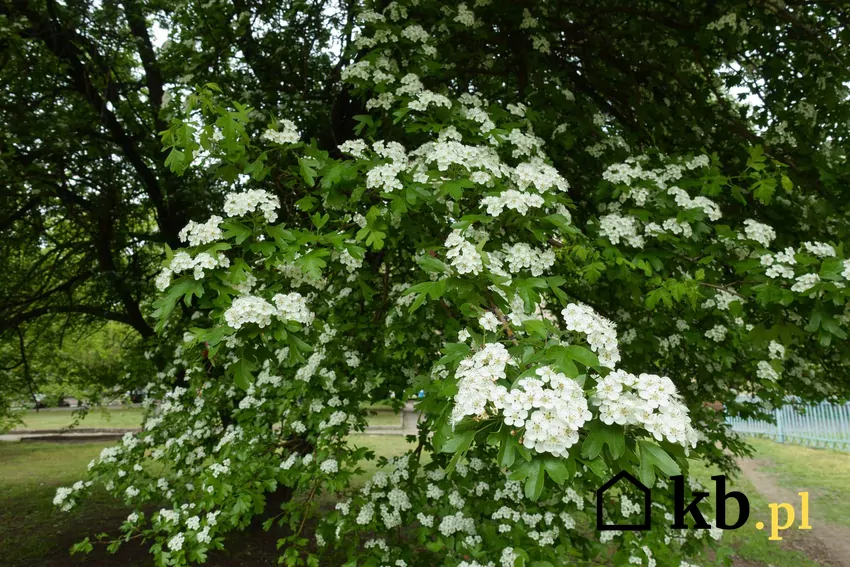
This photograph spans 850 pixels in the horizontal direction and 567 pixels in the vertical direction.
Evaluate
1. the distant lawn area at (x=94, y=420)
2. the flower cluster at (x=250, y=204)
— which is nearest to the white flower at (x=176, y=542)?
the flower cluster at (x=250, y=204)

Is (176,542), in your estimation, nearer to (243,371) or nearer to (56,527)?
(243,371)

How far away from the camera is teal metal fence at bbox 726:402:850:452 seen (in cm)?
1209

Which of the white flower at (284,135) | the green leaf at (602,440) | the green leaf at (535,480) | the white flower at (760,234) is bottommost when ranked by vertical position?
the green leaf at (535,480)

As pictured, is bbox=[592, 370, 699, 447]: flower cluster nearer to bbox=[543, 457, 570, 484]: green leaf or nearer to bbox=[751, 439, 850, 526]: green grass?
bbox=[543, 457, 570, 484]: green leaf

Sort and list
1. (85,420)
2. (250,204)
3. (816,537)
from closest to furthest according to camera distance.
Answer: (250,204)
(816,537)
(85,420)

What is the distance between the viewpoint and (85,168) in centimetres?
621

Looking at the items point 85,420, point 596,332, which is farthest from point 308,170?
point 85,420

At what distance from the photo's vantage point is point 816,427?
13.2 metres

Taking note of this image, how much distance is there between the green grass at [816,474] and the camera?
8.69 meters

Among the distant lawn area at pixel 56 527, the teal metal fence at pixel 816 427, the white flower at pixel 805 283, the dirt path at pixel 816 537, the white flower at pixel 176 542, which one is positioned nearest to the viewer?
the white flower at pixel 805 283

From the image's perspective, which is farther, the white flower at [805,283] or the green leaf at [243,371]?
the white flower at [805,283]

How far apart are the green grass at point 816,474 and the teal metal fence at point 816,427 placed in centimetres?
21

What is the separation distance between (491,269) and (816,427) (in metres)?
14.4

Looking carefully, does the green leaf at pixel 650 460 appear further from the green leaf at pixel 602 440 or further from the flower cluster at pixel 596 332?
the flower cluster at pixel 596 332
